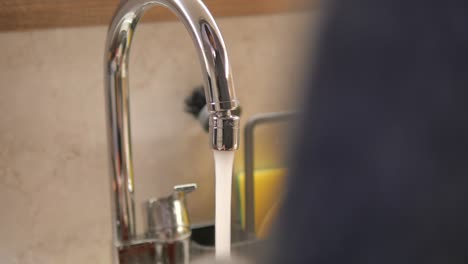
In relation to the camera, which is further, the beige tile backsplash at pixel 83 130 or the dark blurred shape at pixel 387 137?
the beige tile backsplash at pixel 83 130

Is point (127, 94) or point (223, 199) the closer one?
point (223, 199)

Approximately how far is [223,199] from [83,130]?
1.01ft

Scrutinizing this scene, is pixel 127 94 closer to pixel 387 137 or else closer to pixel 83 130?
pixel 83 130

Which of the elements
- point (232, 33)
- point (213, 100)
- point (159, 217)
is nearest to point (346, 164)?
point (213, 100)

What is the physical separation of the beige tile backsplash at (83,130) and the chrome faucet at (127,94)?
11 centimetres

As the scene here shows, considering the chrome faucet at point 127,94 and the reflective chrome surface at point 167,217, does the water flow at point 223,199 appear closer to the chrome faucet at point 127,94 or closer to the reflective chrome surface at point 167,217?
the chrome faucet at point 127,94

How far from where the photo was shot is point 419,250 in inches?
3.2

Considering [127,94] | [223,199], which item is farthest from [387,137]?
[127,94]

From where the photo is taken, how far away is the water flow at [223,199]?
49 cm

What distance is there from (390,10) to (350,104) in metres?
0.01

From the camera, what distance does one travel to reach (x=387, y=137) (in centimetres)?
8

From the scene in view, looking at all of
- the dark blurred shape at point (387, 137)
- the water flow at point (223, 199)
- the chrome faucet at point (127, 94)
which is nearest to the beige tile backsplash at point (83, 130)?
the chrome faucet at point (127, 94)

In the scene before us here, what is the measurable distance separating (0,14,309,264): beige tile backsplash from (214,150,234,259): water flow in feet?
0.81

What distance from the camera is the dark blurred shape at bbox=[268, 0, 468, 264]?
0.26 feet
